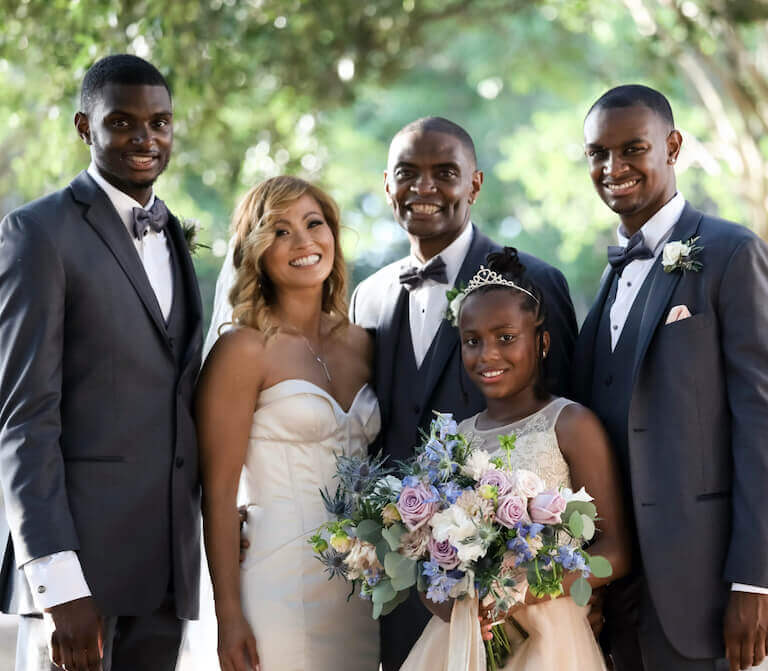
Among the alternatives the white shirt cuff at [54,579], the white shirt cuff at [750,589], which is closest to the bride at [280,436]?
the white shirt cuff at [54,579]

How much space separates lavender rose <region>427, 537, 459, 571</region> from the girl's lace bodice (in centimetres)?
50

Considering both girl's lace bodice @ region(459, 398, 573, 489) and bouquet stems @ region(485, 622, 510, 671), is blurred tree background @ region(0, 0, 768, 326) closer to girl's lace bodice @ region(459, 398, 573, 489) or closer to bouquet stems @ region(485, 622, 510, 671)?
girl's lace bodice @ region(459, 398, 573, 489)

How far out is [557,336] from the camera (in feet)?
15.1

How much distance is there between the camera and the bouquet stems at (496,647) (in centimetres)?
383

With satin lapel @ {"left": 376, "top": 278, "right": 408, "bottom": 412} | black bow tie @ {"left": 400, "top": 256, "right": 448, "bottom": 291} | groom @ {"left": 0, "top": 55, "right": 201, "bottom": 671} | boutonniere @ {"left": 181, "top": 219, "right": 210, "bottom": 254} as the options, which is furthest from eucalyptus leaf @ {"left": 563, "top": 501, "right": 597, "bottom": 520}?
boutonniere @ {"left": 181, "top": 219, "right": 210, "bottom": 254}

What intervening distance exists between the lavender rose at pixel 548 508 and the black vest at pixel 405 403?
3.67ft

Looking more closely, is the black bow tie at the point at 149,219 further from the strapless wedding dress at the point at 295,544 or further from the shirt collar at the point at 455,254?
the shirt collar at the point at 455,254

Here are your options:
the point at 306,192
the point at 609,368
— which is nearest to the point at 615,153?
the point at 609,368

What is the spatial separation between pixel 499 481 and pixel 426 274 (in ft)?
5.29

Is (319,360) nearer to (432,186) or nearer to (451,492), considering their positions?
(432,186)

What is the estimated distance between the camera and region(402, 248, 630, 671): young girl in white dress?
12.5ft

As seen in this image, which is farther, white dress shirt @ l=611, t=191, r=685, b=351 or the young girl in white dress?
white dress shirt @ l=611, t=191, r=685, b=351

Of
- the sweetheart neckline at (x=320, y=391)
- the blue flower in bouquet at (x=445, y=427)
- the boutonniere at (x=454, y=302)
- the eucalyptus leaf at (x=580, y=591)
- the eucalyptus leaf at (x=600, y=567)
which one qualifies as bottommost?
the eucalyptus leaf at (x=580, y=591)

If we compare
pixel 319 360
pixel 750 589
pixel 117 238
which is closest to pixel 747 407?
pixel 750 589
